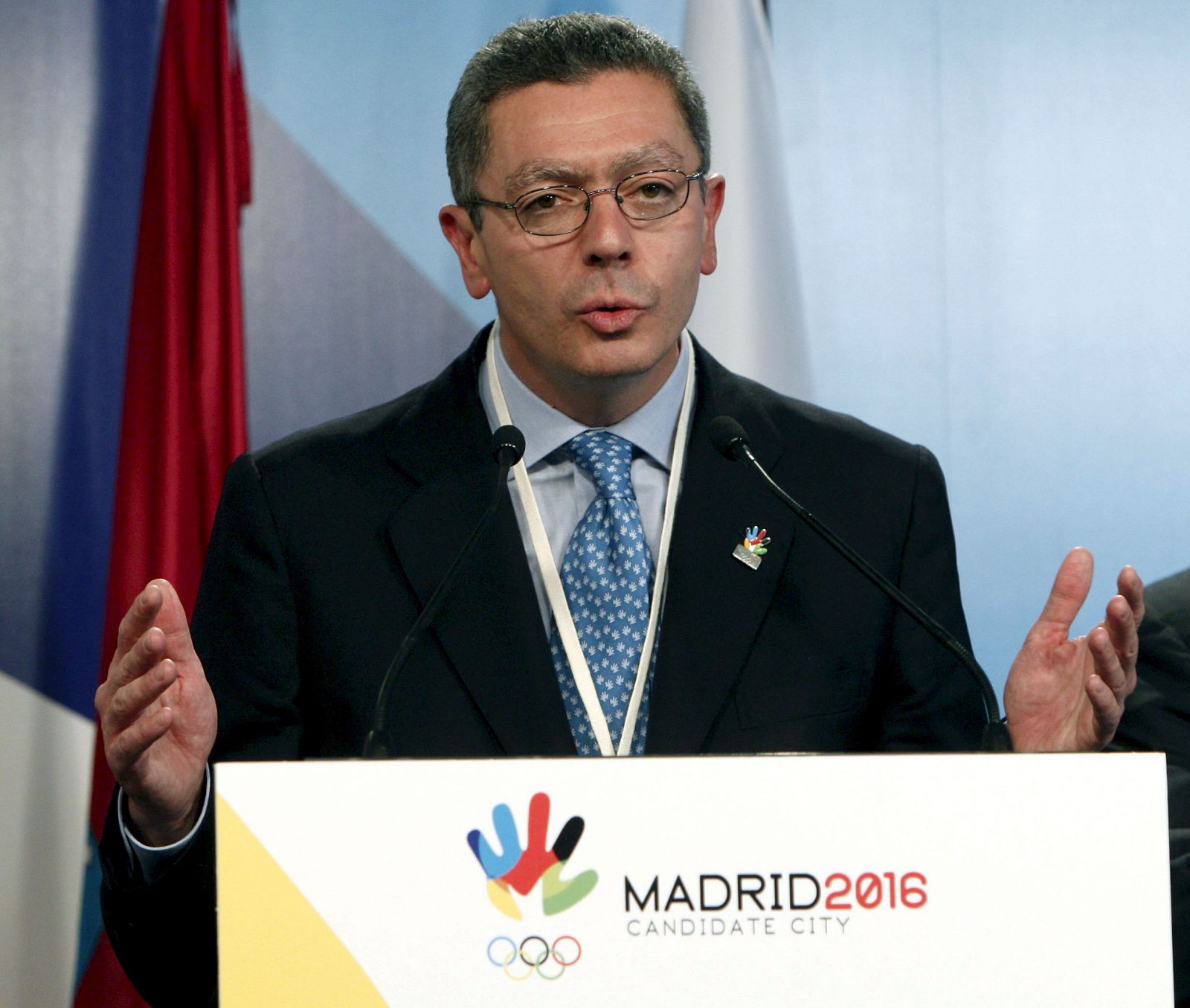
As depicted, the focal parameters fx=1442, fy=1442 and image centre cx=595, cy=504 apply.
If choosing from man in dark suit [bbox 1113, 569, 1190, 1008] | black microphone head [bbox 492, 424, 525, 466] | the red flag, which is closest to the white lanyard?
black microphone head [bbox 492, 424, 525, 466]

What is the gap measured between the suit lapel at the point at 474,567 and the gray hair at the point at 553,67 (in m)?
0.29

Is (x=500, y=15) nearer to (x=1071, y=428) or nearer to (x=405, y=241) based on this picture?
(x=405, y=241)

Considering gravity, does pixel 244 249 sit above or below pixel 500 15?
below

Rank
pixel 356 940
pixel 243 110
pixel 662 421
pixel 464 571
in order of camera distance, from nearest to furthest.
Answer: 1. pixel 356 940
2. pixel 464 571
3. pixel 662 421
4. pixel 243 110

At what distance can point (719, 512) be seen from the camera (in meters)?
1.89

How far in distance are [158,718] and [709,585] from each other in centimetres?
75

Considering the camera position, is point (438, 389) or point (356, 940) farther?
point (438, 389)

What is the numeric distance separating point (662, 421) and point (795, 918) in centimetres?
100

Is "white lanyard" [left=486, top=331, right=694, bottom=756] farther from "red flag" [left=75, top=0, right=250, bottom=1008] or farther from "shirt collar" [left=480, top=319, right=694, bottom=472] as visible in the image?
"red flag" [left=75, top=0, right=250, bottom=1008]

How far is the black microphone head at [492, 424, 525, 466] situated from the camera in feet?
5.30

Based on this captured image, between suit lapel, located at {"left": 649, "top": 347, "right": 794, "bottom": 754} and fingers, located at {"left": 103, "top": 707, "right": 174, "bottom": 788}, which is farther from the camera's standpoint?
suit lapel, located at {"left": 649, "top": 347, "right": 794, "bottom": 754}

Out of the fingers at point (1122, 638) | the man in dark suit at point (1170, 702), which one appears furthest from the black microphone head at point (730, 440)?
the man in dark suit at point (1170, 702)

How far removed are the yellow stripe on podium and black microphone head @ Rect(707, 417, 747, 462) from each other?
76 cm

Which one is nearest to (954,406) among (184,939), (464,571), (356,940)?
(464,571)
